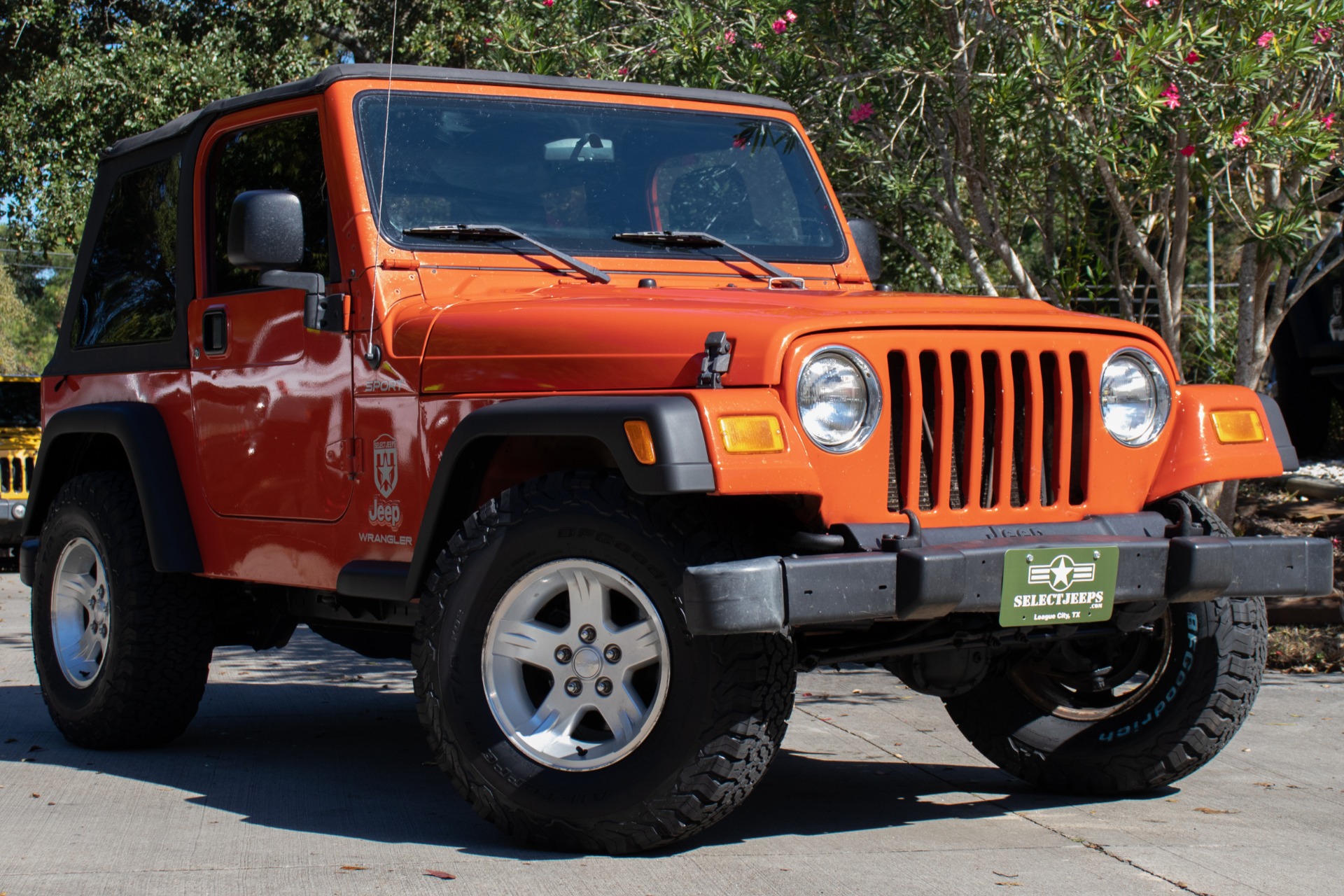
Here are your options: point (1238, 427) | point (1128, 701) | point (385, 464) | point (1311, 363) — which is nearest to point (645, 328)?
point (385, 464)

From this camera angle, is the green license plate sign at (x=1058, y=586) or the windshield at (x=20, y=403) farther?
the windshield at (x=20, y=403)

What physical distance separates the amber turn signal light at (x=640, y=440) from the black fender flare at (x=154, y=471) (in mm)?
2322

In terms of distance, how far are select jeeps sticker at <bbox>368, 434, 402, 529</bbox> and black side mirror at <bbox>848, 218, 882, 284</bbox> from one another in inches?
76.0

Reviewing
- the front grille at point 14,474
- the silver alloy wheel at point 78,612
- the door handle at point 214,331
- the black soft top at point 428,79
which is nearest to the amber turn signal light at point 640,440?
the black soft top at point 428,79

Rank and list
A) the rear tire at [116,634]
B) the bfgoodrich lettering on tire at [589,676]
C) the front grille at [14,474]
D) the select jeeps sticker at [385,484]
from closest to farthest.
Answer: the bfgoodrich lettering on tire at [589,676] → the select jeeps sticker at [385,484] → the rear tire at [116,634] → the front grille at [14,474]

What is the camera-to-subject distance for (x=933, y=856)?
425 centimetres

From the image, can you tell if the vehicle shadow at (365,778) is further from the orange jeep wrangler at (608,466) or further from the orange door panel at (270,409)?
the orange door panel at (270,409)

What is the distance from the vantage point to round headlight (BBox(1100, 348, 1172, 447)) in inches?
176

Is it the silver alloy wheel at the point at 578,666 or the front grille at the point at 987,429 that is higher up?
the front grille at the point at 987,429

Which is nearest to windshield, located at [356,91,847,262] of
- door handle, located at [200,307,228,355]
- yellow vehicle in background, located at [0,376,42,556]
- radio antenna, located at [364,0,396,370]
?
radio antenna, located at [364,0,396,370]

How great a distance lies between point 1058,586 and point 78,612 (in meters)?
3.81

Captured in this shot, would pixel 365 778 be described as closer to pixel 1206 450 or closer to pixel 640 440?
pixel 640 440

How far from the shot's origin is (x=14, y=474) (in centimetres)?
1432

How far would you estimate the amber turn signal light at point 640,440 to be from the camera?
12.4 ft
